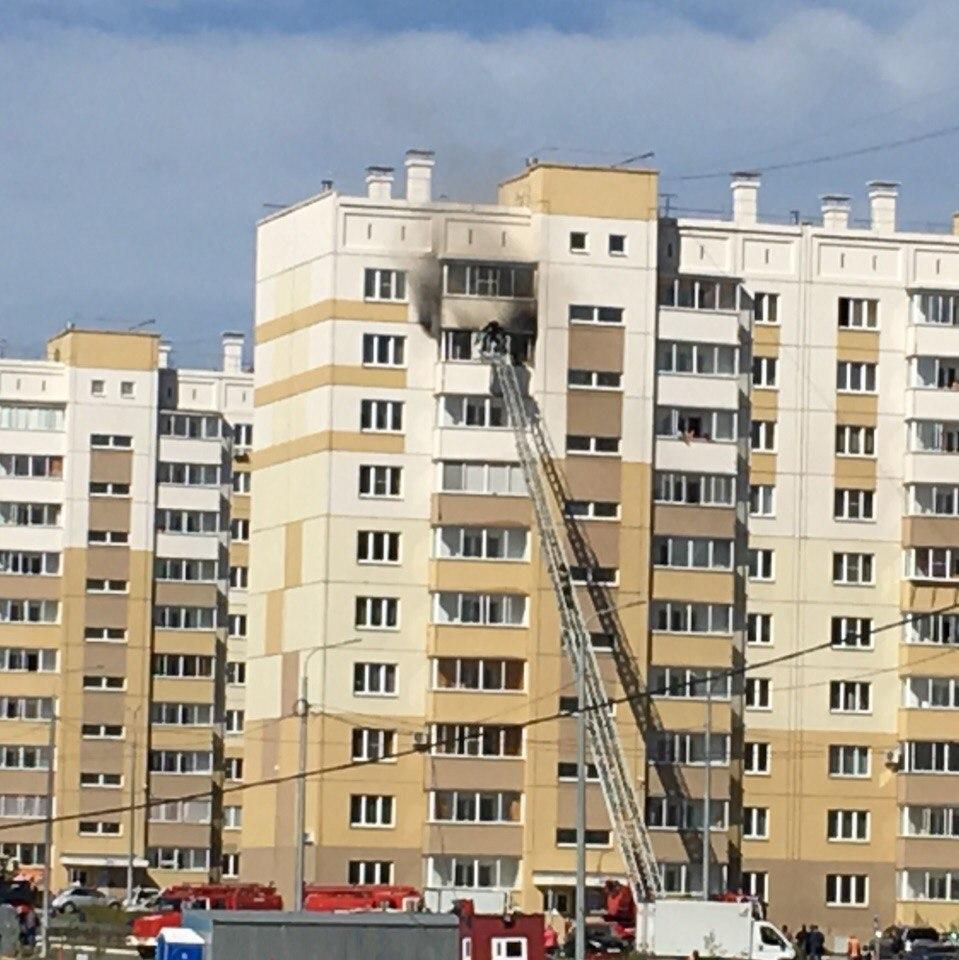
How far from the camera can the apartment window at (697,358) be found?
121125 millimetres

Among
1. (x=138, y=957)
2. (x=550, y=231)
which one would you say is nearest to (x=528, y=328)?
(x=550, y=231)

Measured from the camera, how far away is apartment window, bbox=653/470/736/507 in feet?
397

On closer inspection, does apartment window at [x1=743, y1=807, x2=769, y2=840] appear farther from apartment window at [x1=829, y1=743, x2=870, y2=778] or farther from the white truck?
the white truck

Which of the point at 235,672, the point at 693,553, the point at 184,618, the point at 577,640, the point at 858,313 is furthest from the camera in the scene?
the point at 235,672

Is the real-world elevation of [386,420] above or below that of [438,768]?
above

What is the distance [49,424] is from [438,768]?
148 feet

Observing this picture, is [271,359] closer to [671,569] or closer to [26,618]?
[671,569]

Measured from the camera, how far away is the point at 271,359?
125500mm

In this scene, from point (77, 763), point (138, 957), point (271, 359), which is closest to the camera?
point (138, 957)

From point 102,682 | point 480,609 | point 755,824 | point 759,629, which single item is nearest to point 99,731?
point 102,682

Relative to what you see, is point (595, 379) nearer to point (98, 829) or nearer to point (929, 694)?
point (929, 694)

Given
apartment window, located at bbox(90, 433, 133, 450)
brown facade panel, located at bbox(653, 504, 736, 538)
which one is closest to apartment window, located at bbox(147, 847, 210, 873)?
apartment window, located at bbox(90, 433, 133, 450)

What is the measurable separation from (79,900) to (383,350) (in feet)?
114

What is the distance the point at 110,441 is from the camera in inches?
6142
